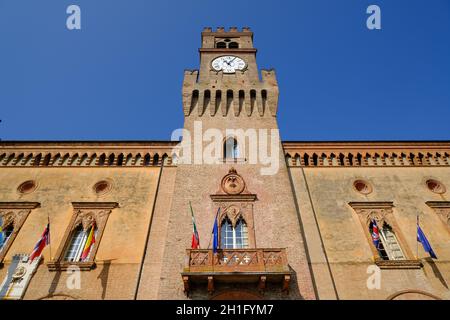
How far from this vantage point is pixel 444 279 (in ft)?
42.4

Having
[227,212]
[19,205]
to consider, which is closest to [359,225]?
[227,212]

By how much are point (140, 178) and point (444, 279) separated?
49.2ft

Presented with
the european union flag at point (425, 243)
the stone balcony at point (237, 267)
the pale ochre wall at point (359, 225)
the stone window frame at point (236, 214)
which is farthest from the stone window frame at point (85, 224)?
the european union flag at point (425, 243)

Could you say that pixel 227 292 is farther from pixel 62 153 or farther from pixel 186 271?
pixel 62 153

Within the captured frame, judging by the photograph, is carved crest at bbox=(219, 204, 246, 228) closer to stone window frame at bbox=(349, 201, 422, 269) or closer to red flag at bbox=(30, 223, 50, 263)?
stone window frame at bbox=(349, 201, 422, 269)

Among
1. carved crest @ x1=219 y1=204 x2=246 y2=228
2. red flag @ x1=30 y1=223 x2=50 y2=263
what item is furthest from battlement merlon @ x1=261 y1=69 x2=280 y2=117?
red flag @ x1=30 y1=223 x2=50 y2=263

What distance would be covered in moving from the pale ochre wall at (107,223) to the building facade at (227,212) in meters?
0.06

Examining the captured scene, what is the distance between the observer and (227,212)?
14.7m

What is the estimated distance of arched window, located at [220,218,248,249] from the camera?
13695 mm

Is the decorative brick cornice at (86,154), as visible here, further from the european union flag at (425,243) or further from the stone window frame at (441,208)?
the stone window frame at (441,208)

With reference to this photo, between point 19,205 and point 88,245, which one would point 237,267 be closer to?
point 88,245
